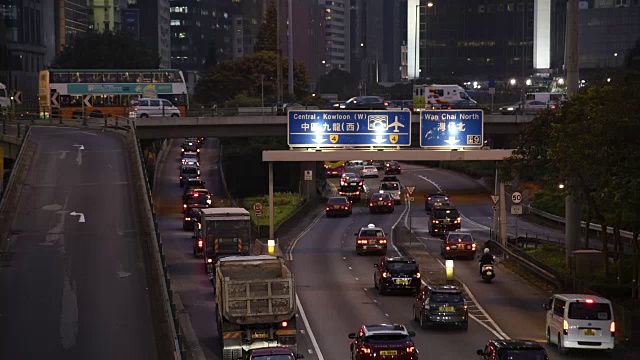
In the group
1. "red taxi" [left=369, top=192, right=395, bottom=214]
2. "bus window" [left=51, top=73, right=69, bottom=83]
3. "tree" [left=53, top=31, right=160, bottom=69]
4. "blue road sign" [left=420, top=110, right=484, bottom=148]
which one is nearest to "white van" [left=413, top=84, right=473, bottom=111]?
"red taxi" [left=369, top=192, right=395, bottom=214]

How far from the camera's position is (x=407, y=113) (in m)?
55.5

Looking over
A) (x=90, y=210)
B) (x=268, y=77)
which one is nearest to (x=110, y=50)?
(x=268, y=77)

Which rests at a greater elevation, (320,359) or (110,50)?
(110,50)

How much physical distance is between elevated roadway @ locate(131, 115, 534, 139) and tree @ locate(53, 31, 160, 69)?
84924mm

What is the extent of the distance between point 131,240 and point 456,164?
88706 mm

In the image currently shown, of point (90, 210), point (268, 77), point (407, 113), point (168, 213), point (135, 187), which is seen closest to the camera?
point (90, 210)

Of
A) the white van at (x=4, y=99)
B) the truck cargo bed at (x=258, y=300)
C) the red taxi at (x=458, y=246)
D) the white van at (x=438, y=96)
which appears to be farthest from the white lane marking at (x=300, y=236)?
the white van at (x=438, y=96)

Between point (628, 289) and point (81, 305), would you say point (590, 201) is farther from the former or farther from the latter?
point (81, 305)

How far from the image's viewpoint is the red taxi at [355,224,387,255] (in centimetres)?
5769

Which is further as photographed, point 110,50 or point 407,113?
point 110,50

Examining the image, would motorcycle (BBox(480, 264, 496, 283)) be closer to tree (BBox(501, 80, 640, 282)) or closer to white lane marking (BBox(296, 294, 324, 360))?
tree (BBox(501, 80, 640, 282))

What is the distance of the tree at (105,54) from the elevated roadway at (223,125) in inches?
3343

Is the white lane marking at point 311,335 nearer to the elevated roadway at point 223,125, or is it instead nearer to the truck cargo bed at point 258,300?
the truck cargo bed at point 258,300

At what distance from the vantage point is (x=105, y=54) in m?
158
